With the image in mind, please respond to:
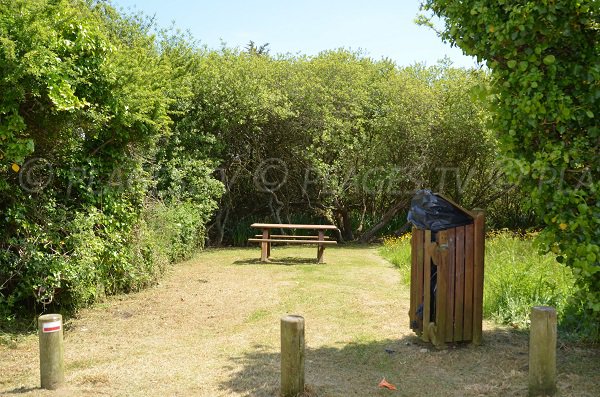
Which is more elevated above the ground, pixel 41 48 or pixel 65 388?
pixel 41 48

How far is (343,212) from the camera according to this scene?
18406mm

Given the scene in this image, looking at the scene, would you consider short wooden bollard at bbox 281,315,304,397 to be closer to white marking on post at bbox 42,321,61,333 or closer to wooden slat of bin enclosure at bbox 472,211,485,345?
white marking on post at bbox 42,321,61,333

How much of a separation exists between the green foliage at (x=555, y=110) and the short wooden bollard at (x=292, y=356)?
2340 mm

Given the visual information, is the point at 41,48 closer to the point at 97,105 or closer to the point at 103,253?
the point at 97,105

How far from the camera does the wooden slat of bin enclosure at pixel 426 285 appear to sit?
589 centimetres

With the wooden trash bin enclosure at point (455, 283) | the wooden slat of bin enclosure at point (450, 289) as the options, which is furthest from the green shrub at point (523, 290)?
the wooden slat of bin enclosure at point (450, 289)

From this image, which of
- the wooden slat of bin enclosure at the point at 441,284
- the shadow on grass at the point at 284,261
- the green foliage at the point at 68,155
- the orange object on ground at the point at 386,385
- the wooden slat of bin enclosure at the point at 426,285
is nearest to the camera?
the orange object on ground at the point at 386,385

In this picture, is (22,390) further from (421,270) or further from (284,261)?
(284,261)

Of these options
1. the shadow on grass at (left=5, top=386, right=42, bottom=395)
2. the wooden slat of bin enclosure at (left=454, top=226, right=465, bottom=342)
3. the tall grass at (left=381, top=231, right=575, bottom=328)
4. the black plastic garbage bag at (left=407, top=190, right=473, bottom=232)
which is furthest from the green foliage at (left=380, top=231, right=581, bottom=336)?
the shadow on grass at (left=5, top=386, right=42, bottom=395)

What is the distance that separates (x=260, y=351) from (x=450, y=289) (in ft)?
6.87

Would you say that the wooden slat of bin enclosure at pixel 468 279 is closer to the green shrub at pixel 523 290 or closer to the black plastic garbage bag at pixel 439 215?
the black plastic garbage bag at pixel 439 215

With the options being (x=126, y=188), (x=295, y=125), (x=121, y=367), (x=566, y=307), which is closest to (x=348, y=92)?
(x=295, y=125)

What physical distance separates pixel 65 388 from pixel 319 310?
3.68 meters

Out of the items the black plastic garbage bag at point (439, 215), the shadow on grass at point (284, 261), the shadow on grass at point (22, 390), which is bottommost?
the shadow on grass at point (22, 390)
